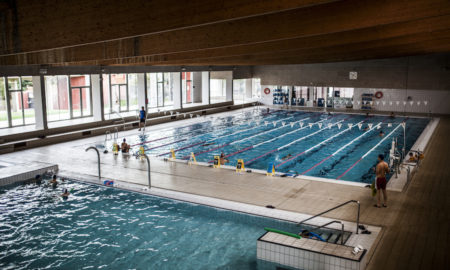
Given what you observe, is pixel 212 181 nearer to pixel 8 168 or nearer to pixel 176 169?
pixel 176 169

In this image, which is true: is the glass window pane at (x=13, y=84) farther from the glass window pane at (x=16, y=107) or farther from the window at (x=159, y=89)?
the window at (x=159, y=89)

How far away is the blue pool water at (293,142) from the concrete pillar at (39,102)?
434cm

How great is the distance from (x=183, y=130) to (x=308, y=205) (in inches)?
546

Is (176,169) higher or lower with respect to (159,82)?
lower

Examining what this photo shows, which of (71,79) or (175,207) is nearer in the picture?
(175,207)

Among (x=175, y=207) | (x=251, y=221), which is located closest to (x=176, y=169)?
(x=175, y=207)

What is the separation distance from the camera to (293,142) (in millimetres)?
19641

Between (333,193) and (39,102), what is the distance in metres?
15.2

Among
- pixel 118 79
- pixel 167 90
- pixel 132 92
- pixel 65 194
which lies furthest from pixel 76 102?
pixel 65 194

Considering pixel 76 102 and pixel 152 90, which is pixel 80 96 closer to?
pixel 76 102

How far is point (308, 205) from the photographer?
9977 millimetres

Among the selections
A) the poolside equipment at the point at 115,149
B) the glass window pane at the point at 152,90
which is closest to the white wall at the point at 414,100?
the glass window pane at the point at 152,90

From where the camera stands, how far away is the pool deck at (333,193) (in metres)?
7.60

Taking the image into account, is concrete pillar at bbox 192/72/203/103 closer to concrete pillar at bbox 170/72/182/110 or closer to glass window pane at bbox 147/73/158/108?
glass window pane at bbox 147/73/158/108
